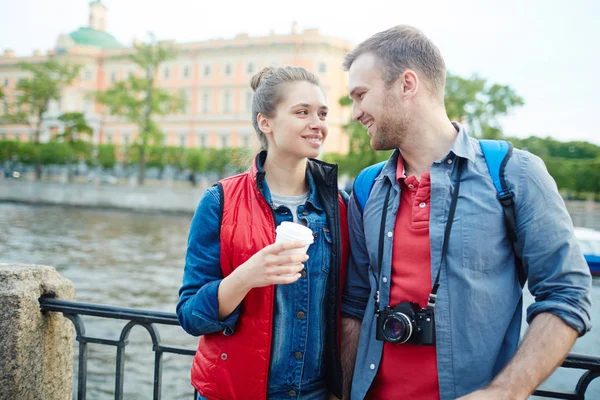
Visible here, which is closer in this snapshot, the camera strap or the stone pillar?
the camera strap

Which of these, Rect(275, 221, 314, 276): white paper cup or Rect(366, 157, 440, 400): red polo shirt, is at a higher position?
Rect(275, 221, 314, 276): white paper cup

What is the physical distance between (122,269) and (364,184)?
11.5m

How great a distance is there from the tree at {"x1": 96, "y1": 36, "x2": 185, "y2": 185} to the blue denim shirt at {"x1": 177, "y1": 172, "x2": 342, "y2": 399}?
34.1 meters

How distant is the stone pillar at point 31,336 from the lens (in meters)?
2.49

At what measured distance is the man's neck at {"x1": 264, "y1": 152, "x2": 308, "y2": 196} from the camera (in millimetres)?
2260

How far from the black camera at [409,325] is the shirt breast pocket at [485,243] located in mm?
211

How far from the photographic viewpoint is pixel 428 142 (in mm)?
2006

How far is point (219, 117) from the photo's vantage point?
56.4 meters

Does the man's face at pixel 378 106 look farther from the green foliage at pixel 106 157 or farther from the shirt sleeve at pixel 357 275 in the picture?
the green foliage at pixel 106 157

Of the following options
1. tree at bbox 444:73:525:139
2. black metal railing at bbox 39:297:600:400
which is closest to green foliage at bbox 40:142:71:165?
tree at bbox 444:73:525:139

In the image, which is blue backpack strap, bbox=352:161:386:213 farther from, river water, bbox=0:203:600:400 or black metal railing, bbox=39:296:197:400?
river water, bbox=0:203:600:400

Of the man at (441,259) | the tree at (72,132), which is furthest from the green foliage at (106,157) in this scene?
the man at (441,259)

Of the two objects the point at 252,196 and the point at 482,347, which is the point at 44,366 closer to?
the point at 252,196

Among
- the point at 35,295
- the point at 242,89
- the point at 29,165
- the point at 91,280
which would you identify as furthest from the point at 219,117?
the point at 35,295
